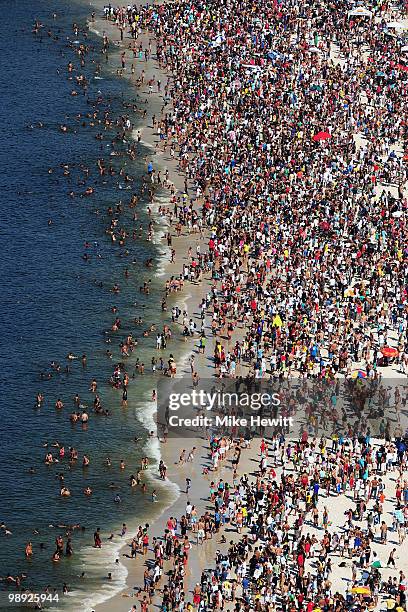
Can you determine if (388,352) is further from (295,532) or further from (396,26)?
(396,26)

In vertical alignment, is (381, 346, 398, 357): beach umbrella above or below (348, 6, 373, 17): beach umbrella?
below

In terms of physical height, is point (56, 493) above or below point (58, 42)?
below

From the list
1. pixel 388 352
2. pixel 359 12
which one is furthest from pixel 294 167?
pixel 359 12

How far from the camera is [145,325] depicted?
8838cm

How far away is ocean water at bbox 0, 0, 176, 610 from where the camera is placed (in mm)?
71000

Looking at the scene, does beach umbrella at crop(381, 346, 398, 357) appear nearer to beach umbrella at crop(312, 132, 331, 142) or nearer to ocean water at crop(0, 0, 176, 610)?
ocean water at crop(0, 0, 176, 610)

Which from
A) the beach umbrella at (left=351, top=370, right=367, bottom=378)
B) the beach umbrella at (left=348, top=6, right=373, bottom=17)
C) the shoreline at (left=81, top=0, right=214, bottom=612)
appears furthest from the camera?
the beach umbrella at (left=348, top=6, right=373, bottom=17)

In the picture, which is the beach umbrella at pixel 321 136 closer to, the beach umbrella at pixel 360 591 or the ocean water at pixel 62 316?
the ocean water at pixel 62 316

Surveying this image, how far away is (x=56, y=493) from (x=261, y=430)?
11.0 meters

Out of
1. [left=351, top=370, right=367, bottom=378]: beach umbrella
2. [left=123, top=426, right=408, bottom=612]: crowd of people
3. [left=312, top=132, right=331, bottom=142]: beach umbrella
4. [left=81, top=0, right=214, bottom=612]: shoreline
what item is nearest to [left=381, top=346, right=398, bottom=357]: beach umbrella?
[left=351, top=370, right=367, bottom=378]: beach umbrella

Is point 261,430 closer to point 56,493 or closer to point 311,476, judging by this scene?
point 311,476

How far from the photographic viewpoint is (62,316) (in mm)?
89438

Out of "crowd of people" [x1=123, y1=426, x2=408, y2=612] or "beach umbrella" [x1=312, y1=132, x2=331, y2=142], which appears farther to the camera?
"beach umbrella" [x1=312, y1=132, x2=331, y2=142]

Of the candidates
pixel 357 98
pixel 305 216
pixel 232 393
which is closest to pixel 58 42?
pixel 357 98
